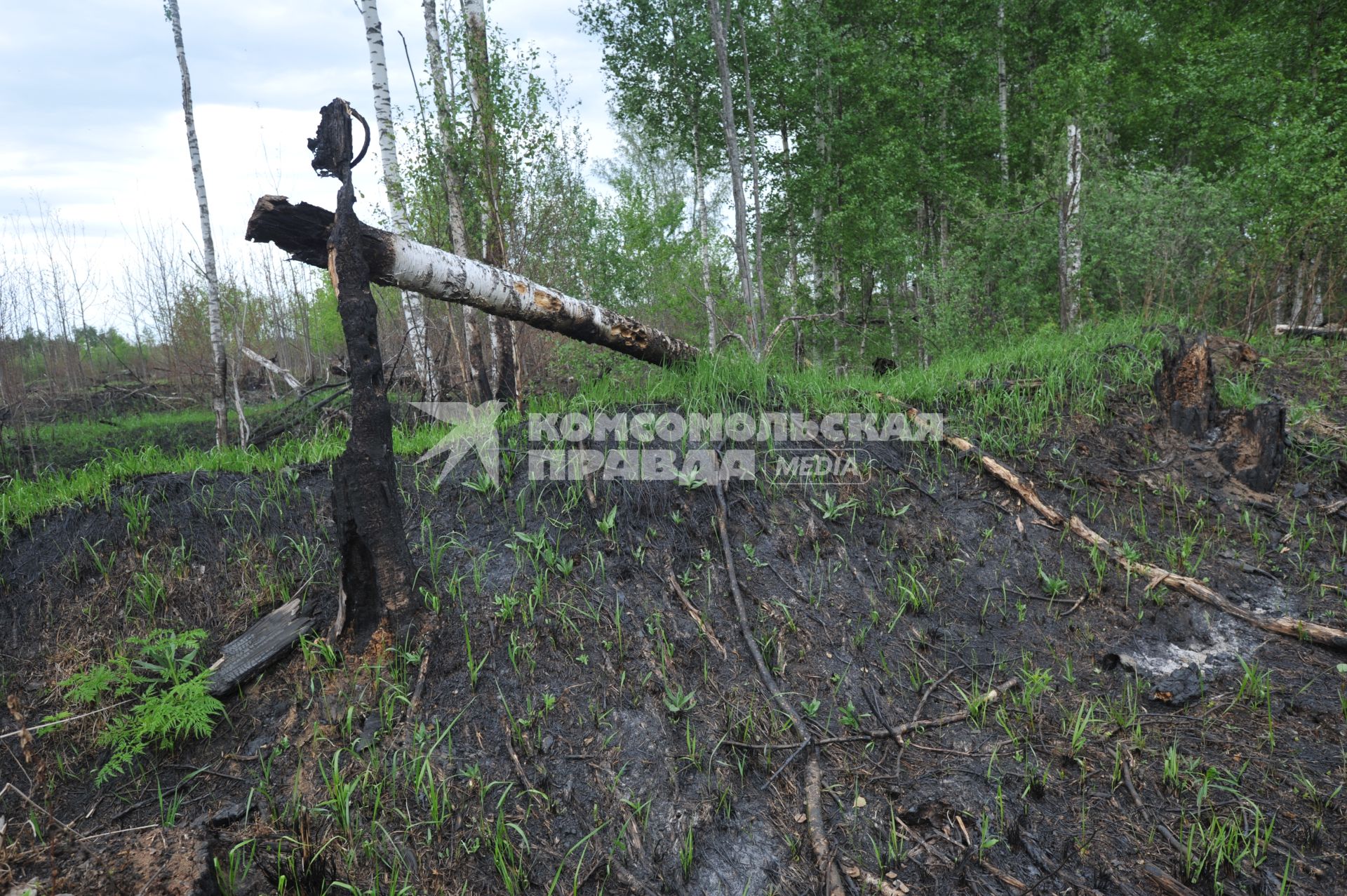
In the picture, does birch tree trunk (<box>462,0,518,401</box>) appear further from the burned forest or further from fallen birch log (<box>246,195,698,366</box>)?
fallen birch log (<box>246,195,698,366</box>)

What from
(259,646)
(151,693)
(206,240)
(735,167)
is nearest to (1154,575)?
(259,646)

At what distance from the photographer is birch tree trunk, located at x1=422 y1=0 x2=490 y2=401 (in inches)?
289

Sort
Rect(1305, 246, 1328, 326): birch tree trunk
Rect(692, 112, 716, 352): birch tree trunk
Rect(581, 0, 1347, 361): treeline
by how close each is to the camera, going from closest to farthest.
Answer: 1. Rect(1305, 246, 1328, 326): birch tree trunk
2. Rect(581, 0, 1347, 361): treeline
3. Rect(692, 112, 716, 352): birch tree trunk

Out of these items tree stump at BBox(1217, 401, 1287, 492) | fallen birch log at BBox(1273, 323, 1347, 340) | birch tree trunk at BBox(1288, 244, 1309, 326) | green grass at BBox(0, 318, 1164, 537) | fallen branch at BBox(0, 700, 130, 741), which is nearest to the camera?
fallen branch at BBox(0, 700, 130, 741)

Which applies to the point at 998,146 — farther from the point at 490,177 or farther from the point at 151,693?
the point at 151,693

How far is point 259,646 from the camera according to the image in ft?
10.5

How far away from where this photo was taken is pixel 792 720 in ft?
10.4

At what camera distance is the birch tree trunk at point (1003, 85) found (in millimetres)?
15156

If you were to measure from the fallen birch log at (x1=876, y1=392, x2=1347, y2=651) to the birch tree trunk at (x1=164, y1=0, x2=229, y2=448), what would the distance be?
9.73m

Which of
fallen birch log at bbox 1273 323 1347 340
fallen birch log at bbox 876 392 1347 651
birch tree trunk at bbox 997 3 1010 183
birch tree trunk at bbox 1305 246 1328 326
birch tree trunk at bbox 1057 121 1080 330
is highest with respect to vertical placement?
birch tree trunk at bbox 997 3 1010 183

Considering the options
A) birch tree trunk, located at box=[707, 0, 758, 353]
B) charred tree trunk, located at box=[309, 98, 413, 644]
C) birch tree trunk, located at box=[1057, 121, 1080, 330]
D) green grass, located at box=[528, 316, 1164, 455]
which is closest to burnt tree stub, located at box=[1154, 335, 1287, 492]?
green grass, located at box=[528, 316, 1164, 455]

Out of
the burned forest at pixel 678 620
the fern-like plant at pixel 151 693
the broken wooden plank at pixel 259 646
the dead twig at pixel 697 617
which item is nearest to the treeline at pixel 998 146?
the burned forest at pixel 678 620
